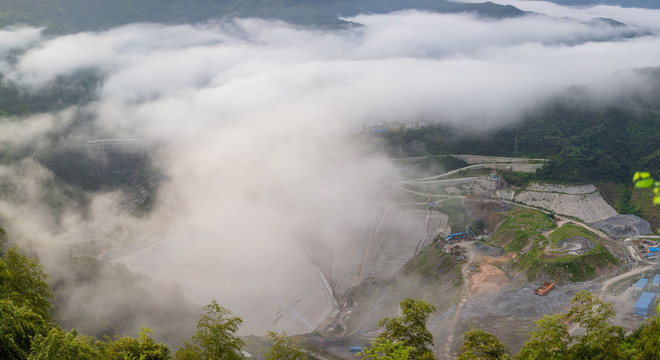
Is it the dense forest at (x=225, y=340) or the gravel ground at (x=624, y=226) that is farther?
the gravel ground at (x=624, y=226)

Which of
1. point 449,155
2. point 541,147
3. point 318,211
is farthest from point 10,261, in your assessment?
point 541,147

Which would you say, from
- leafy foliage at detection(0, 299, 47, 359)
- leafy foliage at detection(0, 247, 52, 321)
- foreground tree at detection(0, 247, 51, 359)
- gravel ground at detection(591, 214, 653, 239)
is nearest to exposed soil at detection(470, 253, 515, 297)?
gravel ground at detection(591, 214, 653, 239)

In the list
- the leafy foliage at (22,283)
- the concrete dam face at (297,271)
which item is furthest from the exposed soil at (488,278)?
the leafy foliage at (22,283)

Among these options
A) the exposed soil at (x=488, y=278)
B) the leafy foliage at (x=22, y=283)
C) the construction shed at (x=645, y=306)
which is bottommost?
the exposed soil at (x=488, y=278)

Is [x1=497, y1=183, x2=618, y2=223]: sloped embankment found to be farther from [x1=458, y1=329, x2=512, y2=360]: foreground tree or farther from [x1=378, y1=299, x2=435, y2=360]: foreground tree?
[x1=378, y1=299, x2=435, y2=360]: foreground tree

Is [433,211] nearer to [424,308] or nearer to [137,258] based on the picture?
[137,258]

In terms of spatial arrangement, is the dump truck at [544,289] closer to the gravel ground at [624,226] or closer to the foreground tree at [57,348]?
the gravel ground at [624,226]
